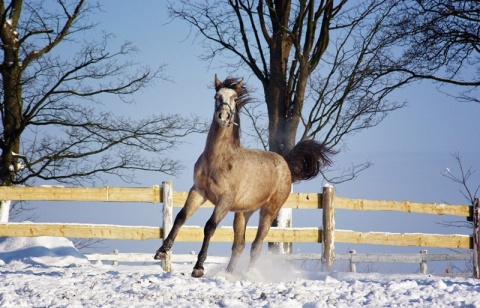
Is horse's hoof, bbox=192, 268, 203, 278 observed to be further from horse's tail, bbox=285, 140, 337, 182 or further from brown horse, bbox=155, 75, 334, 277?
horse's tail, bbox=285, 140, 337, 182

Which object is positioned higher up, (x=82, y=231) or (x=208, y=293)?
(x=82, y=231)

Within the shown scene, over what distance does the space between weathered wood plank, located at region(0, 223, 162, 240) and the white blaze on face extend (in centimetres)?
420

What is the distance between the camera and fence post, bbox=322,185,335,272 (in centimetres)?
1192

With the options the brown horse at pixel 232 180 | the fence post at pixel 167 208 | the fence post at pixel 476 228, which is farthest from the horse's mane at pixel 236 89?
the fence post at pixel 476 228

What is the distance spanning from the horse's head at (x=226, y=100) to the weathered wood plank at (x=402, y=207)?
539cm

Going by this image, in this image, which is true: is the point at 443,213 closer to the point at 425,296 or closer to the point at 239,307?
the point at 425,296

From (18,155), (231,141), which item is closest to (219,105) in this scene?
(231,141)

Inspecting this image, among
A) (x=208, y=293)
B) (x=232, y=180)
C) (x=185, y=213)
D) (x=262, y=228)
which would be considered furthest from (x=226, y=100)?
(x=208, y=293)

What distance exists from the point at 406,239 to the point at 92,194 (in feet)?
22.1

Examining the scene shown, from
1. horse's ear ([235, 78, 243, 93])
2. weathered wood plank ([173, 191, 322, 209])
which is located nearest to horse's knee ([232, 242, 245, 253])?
horse's ear ([235, 78, 243, 93])

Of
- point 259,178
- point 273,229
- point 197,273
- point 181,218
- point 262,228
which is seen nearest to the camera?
point 197,273

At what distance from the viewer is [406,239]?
13281mm

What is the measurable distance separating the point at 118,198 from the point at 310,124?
211 inches

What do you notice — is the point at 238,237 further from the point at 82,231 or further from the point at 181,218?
the point at 82,231
